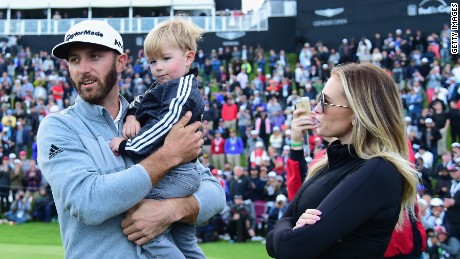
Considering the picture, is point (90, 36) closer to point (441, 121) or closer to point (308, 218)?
point (308, 218)

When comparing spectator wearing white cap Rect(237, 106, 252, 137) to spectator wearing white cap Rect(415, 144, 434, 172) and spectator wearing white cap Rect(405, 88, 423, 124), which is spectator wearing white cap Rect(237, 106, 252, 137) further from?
spectator wearing white cap Rect(415, 144, 434, 172)

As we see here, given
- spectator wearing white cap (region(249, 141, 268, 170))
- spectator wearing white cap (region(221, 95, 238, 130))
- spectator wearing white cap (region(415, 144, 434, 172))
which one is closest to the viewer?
spectator wearing white cap (region(415, 144, 434, 172))

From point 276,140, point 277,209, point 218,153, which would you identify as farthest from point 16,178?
point 277,209

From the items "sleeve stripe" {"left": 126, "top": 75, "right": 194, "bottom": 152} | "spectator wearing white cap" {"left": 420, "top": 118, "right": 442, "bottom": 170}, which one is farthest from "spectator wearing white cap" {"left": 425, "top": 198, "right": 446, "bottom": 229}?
"sleeve stripe" {"left": 126, "top": 75, "right": 194, "bottom": 152}

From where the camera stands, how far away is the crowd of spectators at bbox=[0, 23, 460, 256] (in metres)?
15.2

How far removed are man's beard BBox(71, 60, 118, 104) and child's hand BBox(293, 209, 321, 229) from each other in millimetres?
1124

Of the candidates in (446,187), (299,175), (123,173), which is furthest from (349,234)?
(446,187)

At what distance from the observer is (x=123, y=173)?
114 inches

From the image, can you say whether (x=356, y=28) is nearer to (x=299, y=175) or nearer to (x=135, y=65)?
(x=135, y=65)

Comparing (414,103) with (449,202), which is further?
(414,103)

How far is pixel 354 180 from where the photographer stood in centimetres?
272

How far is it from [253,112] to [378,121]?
58.2 ft

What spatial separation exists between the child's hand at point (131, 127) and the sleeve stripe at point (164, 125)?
3.4 inches

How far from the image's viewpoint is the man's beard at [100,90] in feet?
10.5
